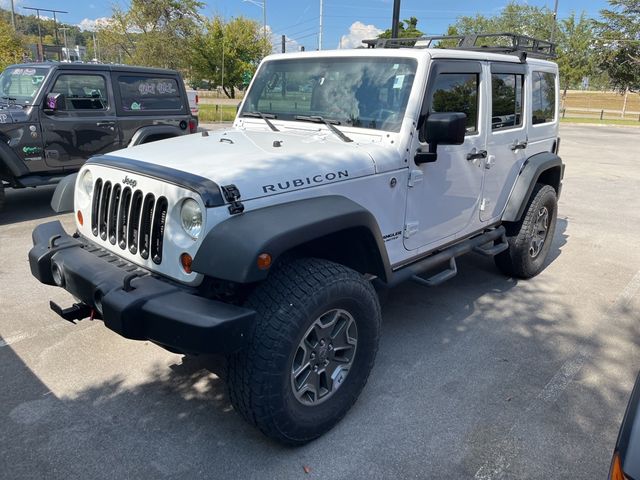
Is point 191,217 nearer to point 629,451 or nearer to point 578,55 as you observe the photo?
point 629,451

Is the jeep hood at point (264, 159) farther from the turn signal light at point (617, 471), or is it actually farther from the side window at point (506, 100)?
the turn signal light at point (617, 471)

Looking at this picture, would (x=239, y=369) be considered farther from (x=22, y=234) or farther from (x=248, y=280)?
(x=22, y=234)

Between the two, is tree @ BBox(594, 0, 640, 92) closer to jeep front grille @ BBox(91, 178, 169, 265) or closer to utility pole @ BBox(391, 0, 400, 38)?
utility pole @ BBox(391, 0, 400, 38)

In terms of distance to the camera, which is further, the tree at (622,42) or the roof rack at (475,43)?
the tree at (622,42)

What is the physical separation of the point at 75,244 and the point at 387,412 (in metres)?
2.05

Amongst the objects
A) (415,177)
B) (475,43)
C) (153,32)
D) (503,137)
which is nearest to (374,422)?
(415,177)

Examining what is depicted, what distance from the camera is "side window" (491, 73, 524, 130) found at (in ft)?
13.5

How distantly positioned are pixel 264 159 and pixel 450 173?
1493 millimetres

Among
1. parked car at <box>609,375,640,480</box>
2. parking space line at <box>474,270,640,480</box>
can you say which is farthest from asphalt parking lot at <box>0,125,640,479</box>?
parked car at <box>609,375,640,480</box>

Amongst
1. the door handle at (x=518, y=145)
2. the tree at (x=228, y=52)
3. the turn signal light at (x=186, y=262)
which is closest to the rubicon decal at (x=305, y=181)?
the turn signal light at (x=186, y=262)

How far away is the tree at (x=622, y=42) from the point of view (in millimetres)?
36844

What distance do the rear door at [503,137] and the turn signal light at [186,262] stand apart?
8.58 feet

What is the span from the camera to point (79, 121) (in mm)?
7086

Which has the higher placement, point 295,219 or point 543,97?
point 543,97
